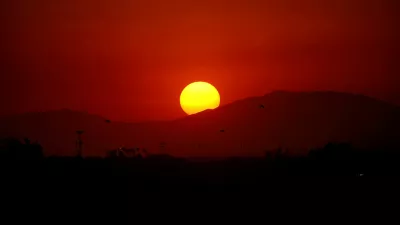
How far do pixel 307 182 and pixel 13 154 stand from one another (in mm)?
56868

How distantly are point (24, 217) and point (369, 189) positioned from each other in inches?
1823

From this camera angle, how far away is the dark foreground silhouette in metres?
81.5

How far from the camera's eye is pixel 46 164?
96.1 m

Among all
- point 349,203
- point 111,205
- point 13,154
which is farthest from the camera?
point 13,154

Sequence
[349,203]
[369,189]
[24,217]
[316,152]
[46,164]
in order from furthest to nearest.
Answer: [316,152] → [46,164] → [369,189] → [349,203] → [24,217]

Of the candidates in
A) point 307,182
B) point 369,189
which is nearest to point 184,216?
point 369,189

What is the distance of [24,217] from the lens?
46.1 m

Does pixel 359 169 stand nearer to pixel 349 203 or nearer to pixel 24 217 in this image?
pixel 349 203

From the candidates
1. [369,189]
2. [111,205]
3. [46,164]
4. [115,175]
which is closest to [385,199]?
[369,189]

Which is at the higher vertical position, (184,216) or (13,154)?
(13,154)

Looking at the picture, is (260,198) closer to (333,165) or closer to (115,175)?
(115,175)

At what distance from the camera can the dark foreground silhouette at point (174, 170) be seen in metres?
81.5

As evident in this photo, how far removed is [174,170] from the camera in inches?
4537

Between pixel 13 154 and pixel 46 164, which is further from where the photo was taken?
pixel 13 154
